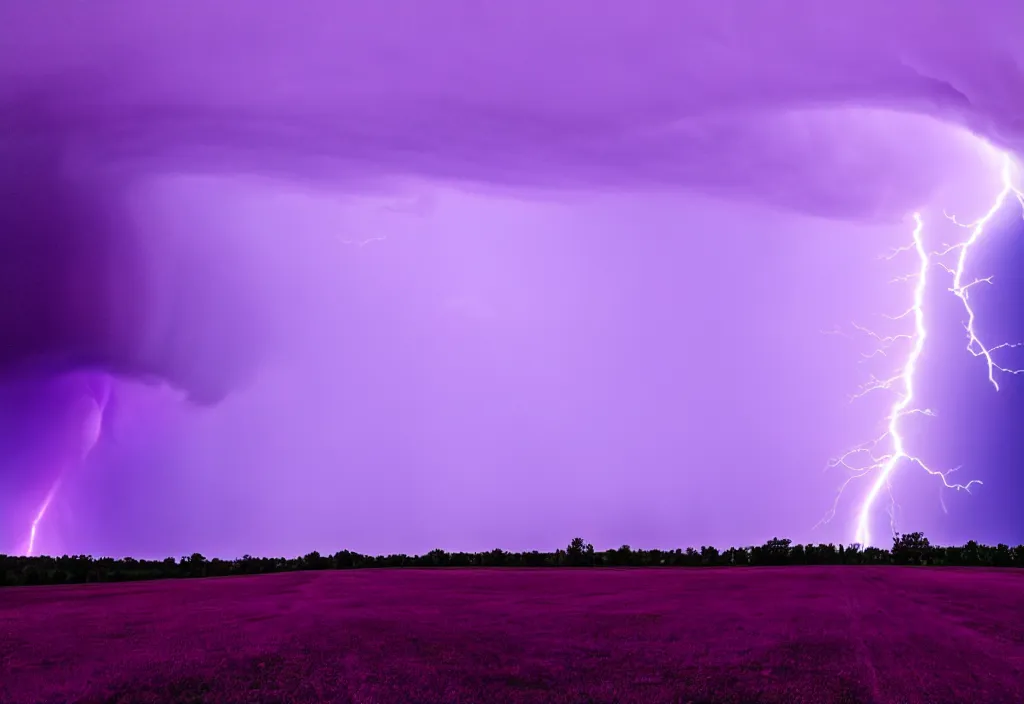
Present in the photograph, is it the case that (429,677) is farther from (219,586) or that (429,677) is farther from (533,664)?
(219,586)

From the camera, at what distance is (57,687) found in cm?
1653

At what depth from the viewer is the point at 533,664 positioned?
18.0 m

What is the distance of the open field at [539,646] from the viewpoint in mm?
16359

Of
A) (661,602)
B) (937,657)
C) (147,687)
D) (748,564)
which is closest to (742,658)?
(937,657)

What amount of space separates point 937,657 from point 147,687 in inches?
758

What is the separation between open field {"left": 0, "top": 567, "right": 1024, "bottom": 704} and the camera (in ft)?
53.7

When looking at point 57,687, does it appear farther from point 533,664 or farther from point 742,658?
point 742,658

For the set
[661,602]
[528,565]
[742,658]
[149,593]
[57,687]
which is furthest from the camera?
[528,565]

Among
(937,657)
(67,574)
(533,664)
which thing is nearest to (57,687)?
(533,664)

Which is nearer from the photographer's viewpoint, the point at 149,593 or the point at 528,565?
the point at 149,593

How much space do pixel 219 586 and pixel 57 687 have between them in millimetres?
19492

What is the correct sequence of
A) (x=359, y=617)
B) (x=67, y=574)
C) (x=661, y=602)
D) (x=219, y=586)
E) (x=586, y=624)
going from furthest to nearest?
(x=67, y=574) < (x=219, y=586) < (x=661, y=602) < (x=359, y=617) < (x=586, y=624)

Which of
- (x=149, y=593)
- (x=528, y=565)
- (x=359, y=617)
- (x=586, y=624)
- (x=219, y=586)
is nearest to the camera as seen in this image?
(x=586, y=624)

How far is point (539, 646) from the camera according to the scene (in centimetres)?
1939
